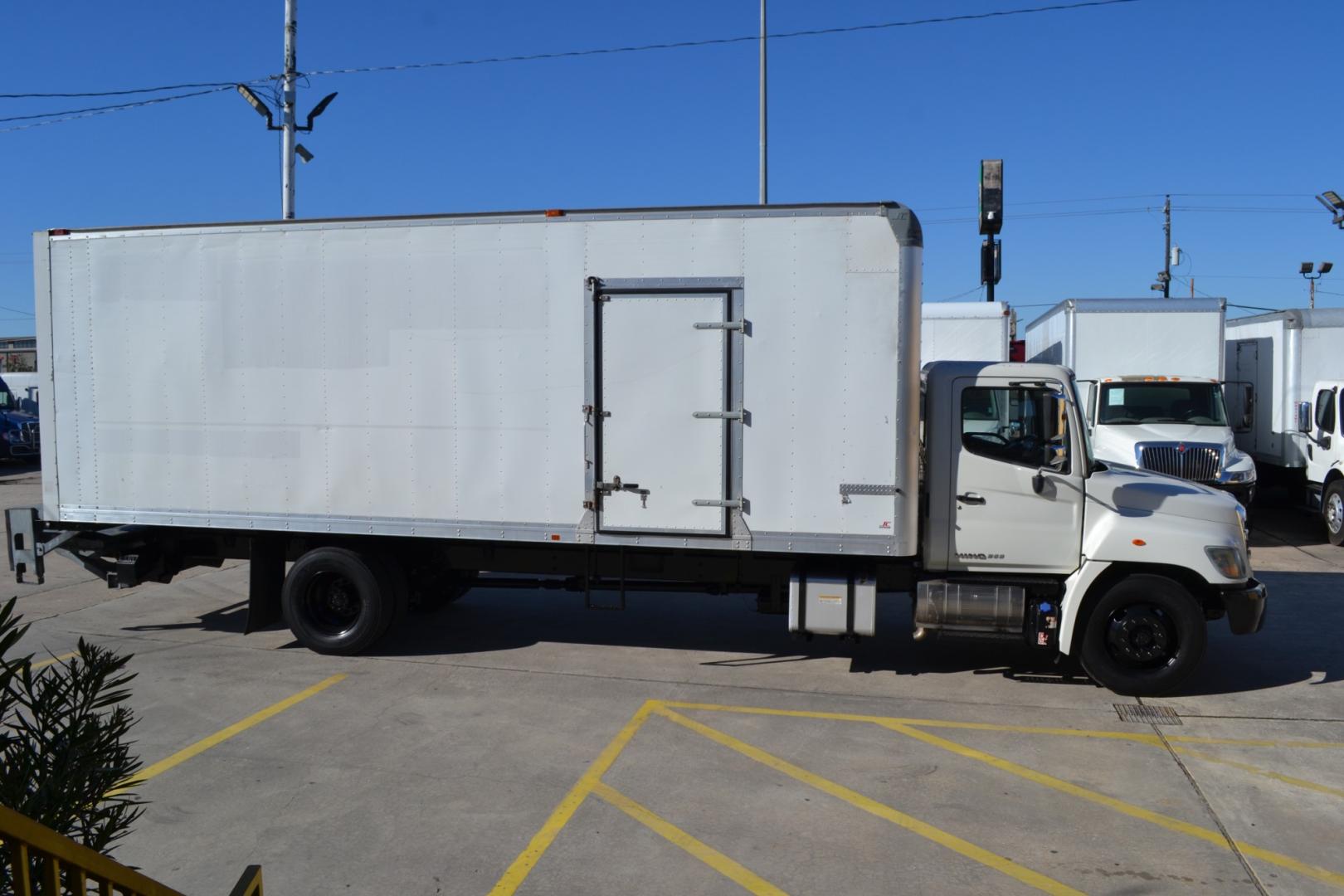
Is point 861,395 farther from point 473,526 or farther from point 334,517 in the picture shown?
point 334,517

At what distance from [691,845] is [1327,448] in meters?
13.6

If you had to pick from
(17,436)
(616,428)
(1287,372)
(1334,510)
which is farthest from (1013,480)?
(17,436)

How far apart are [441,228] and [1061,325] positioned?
1099cm

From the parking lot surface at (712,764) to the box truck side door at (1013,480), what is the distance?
1.08m

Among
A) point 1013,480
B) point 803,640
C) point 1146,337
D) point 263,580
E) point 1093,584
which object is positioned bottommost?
point 803,640

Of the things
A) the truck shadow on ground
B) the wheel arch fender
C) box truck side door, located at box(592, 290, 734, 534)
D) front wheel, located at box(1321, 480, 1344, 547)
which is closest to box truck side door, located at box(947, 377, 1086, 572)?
the wheel arch fender

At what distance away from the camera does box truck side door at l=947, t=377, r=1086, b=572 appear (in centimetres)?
734

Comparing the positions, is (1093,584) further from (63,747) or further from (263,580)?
(63,747)

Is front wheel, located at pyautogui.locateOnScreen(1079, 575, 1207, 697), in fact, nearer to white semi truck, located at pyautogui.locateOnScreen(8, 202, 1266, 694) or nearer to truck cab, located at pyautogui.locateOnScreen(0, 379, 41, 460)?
white semi truck, located at pyautogui.locateOnScreen(8, 202, 1266, 694)

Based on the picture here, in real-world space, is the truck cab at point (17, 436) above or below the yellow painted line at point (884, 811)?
above

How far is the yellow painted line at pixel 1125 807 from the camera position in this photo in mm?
4805

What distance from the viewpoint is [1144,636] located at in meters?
7.31

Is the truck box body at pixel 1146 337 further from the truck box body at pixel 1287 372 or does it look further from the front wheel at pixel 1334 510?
the front wheel at pixel 1334 510

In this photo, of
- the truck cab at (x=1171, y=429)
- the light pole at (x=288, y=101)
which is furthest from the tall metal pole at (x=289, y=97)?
the truck cab at (x=1171, y=429)
